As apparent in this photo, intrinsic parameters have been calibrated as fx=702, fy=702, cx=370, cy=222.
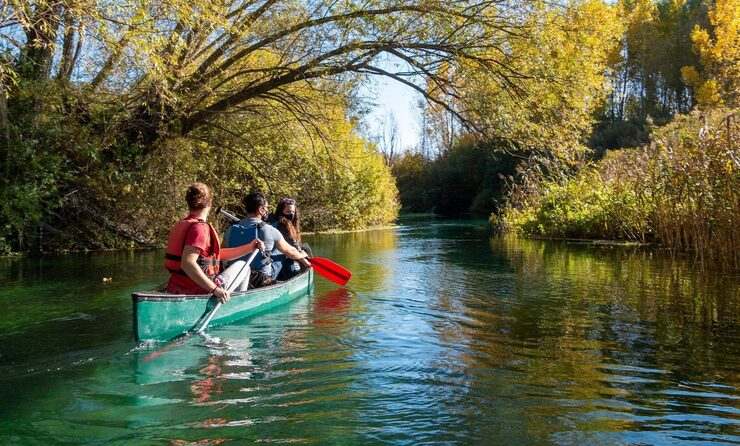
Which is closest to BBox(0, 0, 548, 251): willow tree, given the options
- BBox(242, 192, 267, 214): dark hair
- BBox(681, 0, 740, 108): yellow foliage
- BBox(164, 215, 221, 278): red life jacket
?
BBox(242, 192, 267, 214): dark hair

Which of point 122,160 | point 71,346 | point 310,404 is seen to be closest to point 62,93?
point 122,160

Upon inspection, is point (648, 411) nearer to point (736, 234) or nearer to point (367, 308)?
point (367, 308)

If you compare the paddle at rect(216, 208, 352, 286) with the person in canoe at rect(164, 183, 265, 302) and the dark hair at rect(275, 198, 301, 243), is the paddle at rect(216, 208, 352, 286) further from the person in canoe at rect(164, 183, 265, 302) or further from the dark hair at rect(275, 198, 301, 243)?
the person in canoe at rect(164, 183, 265, 302)

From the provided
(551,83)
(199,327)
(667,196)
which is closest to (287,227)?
(199,327)

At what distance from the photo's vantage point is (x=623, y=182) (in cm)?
1725

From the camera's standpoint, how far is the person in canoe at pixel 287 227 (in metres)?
9.52

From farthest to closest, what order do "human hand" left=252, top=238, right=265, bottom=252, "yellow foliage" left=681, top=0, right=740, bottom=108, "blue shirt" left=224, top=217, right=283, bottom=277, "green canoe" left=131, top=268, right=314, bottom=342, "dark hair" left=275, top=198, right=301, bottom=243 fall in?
"yellow foliage" left=681, top=0, right=740, bottom=108 → "dark hair" left=275, top=198, right=301, bottom=243 → "blue shirt" left=224, top=217, right=283, bottom=277 → "human hand" left=252, top=238, right=265, bottom=252 → "green canoe" left=131, top=268, right=314, bottom=342

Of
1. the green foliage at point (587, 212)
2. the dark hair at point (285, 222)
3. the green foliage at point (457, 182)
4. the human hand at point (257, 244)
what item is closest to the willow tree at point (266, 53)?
the dark hair at point (285, 222)

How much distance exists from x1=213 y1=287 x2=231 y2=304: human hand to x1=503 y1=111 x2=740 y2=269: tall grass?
796 centimetres

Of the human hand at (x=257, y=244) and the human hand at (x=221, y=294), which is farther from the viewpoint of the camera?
the human hand at (x=257, y=244)

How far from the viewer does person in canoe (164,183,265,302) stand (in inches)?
242

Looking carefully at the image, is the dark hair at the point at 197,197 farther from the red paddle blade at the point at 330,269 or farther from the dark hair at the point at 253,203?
the red paddle blade at the point at 330,269

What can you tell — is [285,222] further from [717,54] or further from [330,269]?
[717,54]

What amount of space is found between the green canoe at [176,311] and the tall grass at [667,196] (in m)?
7.60
